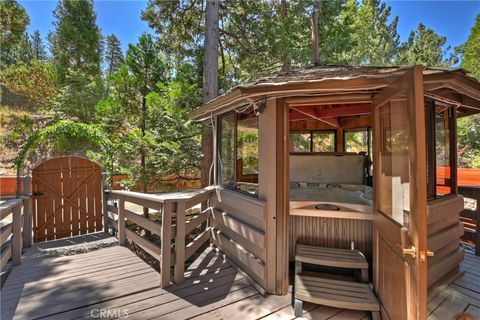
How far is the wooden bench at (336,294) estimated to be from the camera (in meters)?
2.30

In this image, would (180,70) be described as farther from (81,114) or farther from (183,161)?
(81,114)

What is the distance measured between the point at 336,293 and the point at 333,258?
1.23 ft

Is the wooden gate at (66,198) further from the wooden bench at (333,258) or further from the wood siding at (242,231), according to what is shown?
the wooden bench at (333,258)

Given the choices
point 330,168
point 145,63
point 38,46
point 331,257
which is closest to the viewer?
point 331,257

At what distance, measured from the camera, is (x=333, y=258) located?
107 inches

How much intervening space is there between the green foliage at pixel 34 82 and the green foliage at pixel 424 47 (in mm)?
22567

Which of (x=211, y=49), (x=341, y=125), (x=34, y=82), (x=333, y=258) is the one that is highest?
(x=34, y=82)

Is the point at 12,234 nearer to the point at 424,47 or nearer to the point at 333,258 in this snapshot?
the point at 333,258

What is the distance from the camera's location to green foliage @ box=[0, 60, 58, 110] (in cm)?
1433


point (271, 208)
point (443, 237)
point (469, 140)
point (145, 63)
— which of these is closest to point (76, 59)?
point (145, 63)

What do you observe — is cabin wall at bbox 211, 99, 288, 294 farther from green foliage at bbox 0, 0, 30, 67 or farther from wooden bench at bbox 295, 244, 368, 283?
green foliage at bbox 0, 0, 30, 67

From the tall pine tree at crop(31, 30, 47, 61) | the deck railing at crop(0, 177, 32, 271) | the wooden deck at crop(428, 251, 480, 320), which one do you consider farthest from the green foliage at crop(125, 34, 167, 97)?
the tall pine tree at crop(31, 30, 47, 61)

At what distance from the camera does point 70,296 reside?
2.63 m

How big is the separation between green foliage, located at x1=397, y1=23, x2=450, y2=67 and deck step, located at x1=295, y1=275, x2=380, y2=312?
1766cm
